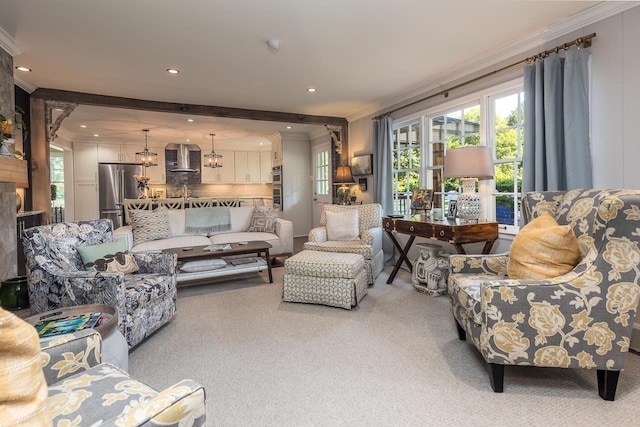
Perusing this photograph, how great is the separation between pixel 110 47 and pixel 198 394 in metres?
3.31

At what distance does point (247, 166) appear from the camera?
8.81 m

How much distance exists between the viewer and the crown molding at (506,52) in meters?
2.44

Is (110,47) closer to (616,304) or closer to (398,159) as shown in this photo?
(398,159)

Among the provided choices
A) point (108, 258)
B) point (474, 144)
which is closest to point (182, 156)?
point (108, 258)

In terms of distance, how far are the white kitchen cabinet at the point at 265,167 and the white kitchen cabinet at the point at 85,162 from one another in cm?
377

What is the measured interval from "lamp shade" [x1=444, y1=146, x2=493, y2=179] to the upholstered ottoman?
50.1 inches

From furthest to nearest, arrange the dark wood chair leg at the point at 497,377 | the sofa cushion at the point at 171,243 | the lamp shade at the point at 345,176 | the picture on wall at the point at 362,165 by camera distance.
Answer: the lamp shade at the point at 345,176 → the picture on wall at the point at 362,165 → the sofa cushion at the point at 171,243 → the dark wood chair leg at the point at 497,377

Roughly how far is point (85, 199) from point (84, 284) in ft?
21.6

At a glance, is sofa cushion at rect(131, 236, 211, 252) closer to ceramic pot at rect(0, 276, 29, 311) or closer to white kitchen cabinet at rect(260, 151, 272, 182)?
ceramic pot at rect(0, 276, 29, 311)

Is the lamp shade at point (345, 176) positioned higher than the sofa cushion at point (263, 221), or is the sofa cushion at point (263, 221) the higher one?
the lamp shade at point (345, 176)

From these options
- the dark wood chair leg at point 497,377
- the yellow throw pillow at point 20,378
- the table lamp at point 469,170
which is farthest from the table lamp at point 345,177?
the yellow throw pillow at point 20,378

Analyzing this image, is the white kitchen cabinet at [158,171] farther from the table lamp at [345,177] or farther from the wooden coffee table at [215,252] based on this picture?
the wooden coffee table at [215,252]

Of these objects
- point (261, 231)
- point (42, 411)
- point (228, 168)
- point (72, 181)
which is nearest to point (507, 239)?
point (261, 231)

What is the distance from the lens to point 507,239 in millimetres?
3248
